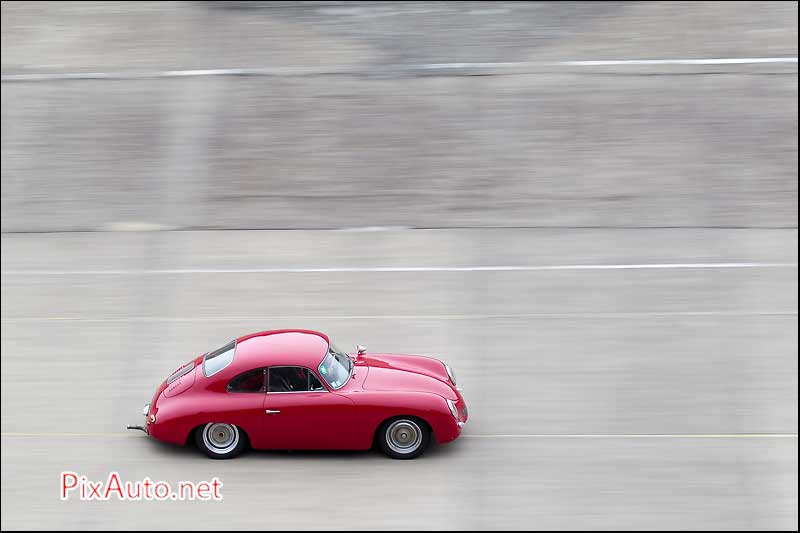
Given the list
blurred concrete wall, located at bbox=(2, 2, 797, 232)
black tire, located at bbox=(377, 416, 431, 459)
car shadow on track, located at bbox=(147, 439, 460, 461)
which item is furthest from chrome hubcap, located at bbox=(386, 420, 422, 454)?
blurred concrete wall, located at bbox=(2, 2, 797, 232)

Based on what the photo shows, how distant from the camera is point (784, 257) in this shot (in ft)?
46.5

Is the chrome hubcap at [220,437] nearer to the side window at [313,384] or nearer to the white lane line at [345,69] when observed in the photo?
the side window at [313,384]

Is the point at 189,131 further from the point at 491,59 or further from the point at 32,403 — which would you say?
the point at 32,403

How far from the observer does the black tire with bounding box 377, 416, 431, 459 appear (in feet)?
31.5

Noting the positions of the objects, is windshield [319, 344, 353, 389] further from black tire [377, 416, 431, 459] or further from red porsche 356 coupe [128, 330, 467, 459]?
black tire [377, 416, 431, 459]

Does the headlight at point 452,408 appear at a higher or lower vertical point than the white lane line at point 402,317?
lower

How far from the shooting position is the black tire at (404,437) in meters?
9.60

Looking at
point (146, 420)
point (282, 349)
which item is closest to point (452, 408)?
point (282, 349)

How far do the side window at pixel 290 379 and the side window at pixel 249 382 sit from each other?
102mm

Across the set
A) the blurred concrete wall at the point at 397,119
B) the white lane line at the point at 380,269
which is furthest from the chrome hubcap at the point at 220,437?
the blurred concrete wall at the point at 397,119

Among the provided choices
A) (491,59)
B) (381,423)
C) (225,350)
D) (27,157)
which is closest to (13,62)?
(27,157)

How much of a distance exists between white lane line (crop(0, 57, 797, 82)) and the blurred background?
0.28 feet

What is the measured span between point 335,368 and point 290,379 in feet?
1.70

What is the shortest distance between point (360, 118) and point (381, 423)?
32.2 ft
